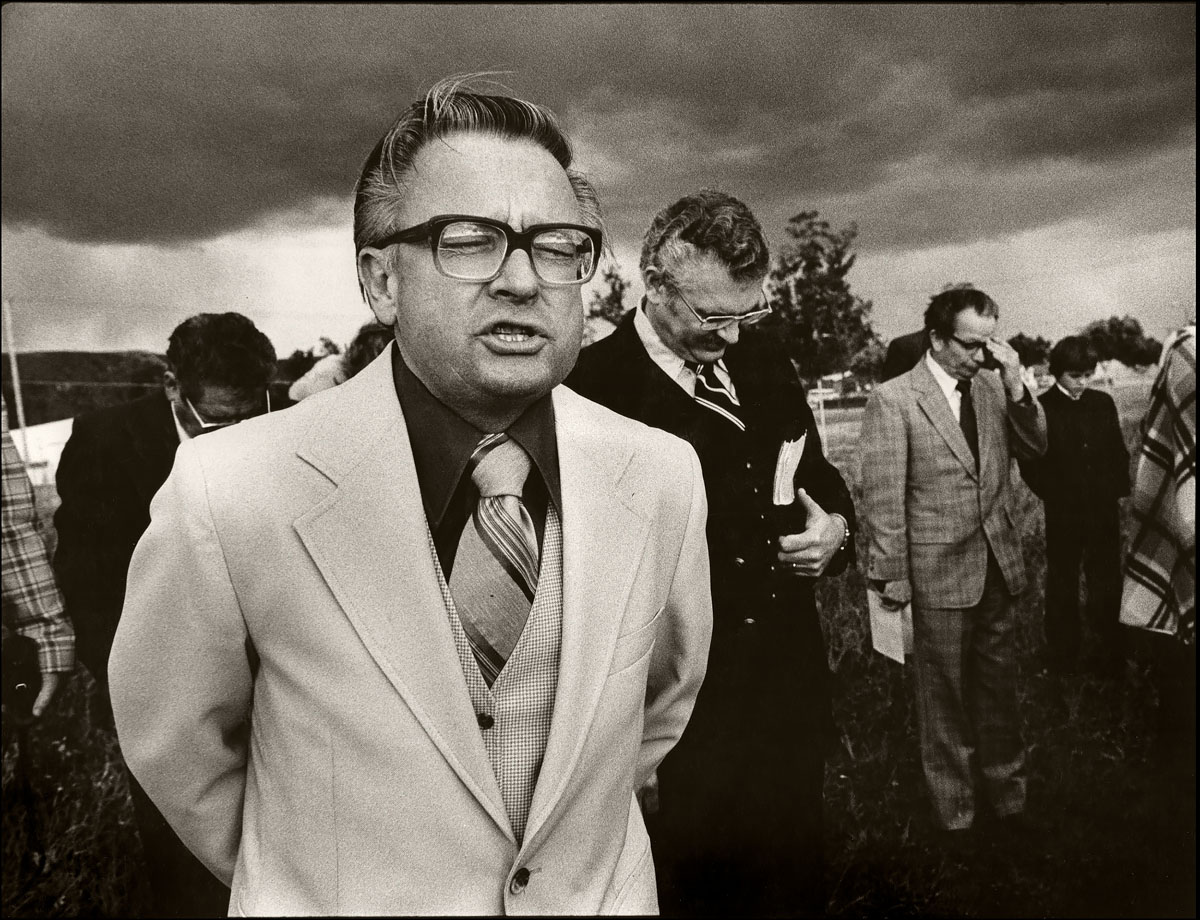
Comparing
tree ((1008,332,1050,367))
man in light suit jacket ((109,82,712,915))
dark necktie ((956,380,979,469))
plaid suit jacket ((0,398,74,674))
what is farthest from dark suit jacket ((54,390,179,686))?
tree ((1008,332,1050,367))

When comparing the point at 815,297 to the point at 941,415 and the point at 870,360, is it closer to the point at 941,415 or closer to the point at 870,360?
the point at 870,360

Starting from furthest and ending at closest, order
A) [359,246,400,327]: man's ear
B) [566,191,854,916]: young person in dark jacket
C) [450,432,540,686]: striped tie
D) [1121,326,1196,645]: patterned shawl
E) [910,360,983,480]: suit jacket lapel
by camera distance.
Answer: [910,360,983,480]: suit jacket lapel → [1121,326,1196,645]: patterned shawl → [566,191,854,916]: young person in dark jacket → [359,246,400,327]: man's ear → [450,432,540,686]: striped tie

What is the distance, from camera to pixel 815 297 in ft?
9.68

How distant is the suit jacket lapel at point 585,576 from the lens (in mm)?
1486

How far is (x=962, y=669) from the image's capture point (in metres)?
→ 3.15

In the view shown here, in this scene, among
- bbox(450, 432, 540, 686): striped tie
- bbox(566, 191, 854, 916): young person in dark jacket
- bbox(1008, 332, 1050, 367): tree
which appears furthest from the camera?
bbox(1008, 332, 1050, 367): tree

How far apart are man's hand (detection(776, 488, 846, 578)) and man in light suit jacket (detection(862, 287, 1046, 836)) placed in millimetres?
474

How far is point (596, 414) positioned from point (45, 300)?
1802 millimetres

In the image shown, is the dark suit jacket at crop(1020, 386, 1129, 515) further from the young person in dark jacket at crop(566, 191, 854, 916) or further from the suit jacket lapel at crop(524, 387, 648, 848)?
the suit jacket lapel at crop(524, 387, 648, 848)

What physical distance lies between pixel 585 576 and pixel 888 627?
188 cm

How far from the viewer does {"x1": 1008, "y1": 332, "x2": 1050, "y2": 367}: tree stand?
3035mm

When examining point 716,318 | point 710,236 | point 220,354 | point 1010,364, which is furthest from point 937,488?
point 220,354

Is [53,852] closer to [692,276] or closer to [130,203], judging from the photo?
[130,203]

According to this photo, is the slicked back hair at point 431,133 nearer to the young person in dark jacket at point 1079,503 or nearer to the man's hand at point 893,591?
the man's hand at point 893,591
